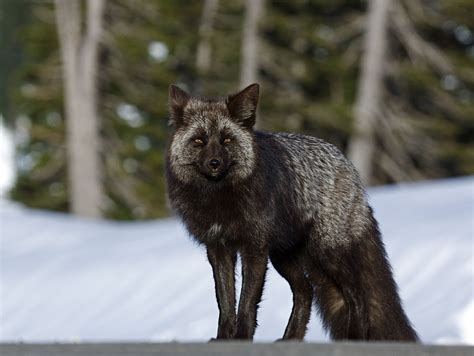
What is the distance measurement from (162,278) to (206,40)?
795 inches

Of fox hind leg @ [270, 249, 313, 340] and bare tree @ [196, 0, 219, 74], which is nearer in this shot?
fox hind leg @ [270, 249, 313, 340]

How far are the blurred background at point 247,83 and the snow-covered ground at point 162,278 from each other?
11.4 meters

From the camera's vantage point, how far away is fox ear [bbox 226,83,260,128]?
7875 millimetres

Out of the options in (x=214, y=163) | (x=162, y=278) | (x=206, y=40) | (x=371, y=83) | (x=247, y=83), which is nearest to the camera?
(x=214, y=163)

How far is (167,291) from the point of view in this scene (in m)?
15.7

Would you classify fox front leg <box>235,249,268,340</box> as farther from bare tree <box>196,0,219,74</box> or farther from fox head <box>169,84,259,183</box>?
bare tree <box>196,0,219,74</box>

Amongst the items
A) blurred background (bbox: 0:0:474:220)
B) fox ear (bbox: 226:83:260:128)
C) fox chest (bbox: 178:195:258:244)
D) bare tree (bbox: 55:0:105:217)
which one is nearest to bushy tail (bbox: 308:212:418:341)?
fox chest (bbox: 178:195:258:244)

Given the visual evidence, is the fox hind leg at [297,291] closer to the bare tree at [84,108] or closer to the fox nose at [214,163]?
the fox nose at [214,163]

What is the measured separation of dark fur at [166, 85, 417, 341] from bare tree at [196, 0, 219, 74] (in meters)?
27.3

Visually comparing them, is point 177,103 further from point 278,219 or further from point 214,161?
point 278,219

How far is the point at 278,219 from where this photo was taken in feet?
26.1

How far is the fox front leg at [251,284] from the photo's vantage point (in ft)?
25.8

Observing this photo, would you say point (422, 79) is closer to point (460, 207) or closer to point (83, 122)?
point (83, 122)

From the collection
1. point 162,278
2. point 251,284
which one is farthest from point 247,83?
point 251,284
